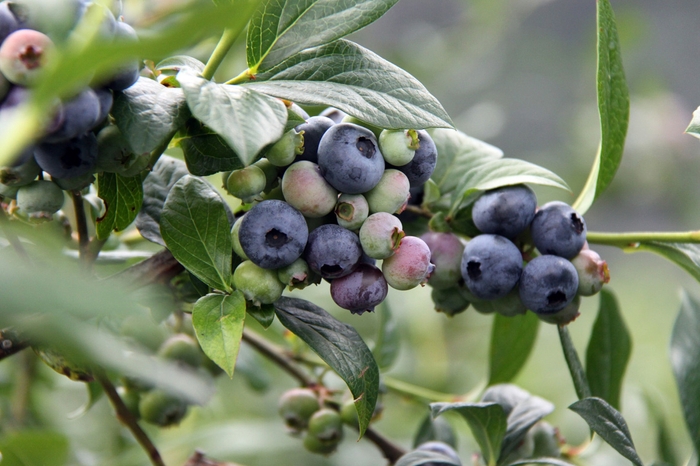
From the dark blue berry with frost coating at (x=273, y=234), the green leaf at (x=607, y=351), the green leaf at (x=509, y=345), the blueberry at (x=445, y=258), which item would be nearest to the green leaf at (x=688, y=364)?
the green leaf at (x=607, y=351)

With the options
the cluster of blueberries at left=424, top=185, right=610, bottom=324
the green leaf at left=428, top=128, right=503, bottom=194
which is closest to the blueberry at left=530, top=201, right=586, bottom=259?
the cluster of blueberries at left=424, top=185, right=610, bottom=324

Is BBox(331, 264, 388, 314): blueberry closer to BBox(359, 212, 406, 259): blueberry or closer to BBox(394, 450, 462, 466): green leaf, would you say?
BBox(359, 212, 406, 259): blueberry

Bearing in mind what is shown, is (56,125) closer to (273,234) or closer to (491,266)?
(273,234)

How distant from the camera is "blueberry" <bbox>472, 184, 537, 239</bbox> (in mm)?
630

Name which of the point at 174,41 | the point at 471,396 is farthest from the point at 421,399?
the point at 174,41

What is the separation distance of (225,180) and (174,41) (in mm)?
268

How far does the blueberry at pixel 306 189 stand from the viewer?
0.52 meters

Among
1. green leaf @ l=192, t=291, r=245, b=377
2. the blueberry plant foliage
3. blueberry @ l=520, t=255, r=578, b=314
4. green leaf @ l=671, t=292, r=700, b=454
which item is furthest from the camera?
green leaf @ l=671, t=292, r=700, b=454

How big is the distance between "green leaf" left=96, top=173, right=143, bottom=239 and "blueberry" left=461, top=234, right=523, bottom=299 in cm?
31

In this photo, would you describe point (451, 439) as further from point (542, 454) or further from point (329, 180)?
point (329, 180)

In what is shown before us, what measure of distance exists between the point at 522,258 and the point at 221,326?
32 centimetres

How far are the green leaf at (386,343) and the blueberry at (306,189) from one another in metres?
0.44

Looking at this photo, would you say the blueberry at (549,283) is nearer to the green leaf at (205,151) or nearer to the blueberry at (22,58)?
the green leaf at (205,151)

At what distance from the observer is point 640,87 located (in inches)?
104
